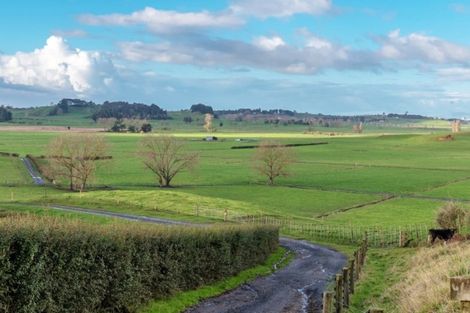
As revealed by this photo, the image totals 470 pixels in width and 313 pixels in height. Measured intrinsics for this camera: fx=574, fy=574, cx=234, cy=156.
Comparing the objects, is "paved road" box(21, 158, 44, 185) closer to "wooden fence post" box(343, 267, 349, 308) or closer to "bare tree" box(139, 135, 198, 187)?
"bare tree" box(139, 135, 198, 187)

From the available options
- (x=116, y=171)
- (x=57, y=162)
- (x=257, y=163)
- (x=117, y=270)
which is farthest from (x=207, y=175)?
(x=117, y=270)

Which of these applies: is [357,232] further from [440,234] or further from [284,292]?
[284,292]

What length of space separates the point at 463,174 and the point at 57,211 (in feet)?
333

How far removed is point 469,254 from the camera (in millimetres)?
22000

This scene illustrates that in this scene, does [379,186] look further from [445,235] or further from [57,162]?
[445,235]

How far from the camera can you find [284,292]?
29.1 m

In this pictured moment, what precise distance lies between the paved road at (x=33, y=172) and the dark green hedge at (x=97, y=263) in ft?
307

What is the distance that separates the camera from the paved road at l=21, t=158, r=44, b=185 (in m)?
118

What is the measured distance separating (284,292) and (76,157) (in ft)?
283

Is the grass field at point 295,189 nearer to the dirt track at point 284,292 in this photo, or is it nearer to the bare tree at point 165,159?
the bare tree at point 165,159

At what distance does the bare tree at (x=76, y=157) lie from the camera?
107875 mm

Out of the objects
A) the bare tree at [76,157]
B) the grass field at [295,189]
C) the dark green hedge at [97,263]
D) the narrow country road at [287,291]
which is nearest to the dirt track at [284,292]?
the narrow country road at [287,291]

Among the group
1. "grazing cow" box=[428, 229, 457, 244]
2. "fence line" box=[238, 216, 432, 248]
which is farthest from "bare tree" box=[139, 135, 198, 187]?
"grazing cow" box=[428, 229, 457, 244]

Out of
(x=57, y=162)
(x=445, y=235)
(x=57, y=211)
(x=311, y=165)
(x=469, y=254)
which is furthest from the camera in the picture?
(x=311, y=165)
